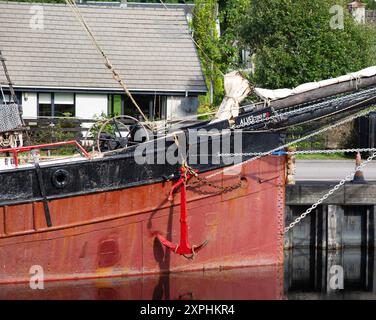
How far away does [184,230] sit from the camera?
19531 mm

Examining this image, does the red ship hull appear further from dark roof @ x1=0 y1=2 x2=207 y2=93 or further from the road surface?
dark roof @ x1=0 y1=2 x2=207 y2=93

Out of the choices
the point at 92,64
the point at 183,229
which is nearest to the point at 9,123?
the point at 183,229

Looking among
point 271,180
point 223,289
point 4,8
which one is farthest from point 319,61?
point 223,289

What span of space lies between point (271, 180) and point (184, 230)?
2.32 meters

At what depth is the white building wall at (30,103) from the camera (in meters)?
34.8

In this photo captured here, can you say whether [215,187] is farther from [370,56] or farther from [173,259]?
[370,56]

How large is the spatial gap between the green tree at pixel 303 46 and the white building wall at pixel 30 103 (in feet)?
23.6

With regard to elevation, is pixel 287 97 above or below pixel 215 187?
above

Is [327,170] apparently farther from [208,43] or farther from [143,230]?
[208,43]

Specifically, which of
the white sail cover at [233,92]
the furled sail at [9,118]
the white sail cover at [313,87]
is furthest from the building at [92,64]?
the furled sail at [9,118]

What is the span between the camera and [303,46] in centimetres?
3409

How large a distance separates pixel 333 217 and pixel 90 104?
1410 centimetres

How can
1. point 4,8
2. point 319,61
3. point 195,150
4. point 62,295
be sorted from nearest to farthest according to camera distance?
point 62,295 < point 195,150 < point 319,61 < point 4,8

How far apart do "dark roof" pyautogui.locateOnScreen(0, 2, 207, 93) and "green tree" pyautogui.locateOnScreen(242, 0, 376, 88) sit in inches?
100
